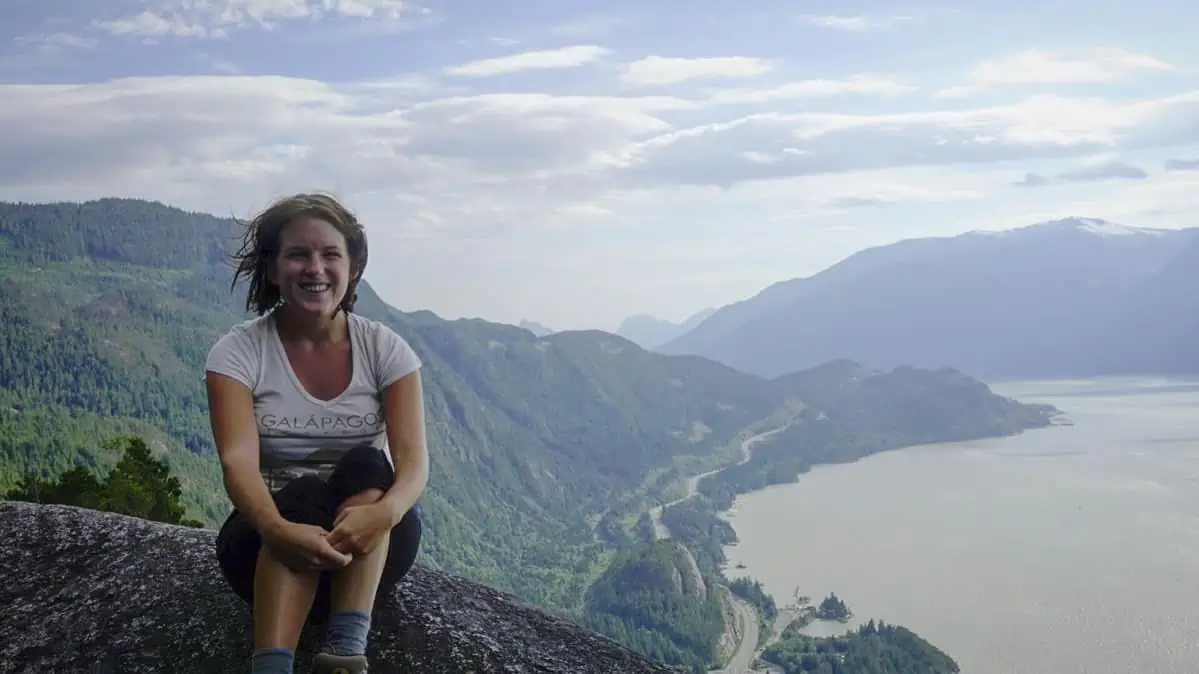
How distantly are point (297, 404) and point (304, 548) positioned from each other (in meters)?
0.46

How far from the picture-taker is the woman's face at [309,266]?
8.71ft

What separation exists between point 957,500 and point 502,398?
65613 mm

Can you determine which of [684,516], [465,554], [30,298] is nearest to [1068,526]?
[684,516]

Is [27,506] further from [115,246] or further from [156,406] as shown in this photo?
[115,246]

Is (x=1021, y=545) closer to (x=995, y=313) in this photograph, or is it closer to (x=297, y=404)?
(x=297, y=404)

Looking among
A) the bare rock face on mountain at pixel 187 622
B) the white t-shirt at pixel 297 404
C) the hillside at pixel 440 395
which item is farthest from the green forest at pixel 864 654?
the white t-shirt at pixel 297 404

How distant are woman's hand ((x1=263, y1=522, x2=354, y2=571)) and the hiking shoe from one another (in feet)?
0.71

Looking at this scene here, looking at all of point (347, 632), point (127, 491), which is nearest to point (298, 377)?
point (347, 632)

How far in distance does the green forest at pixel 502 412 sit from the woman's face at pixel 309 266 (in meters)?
46.4

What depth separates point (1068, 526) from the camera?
192 ft

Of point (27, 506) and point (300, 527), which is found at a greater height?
point (300, 527)

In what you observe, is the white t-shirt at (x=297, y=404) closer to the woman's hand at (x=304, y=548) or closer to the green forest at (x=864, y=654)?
the woman's hand at (x=304, y=548)

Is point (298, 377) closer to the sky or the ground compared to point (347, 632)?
closer to the sky

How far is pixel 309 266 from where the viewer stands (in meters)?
2.66
